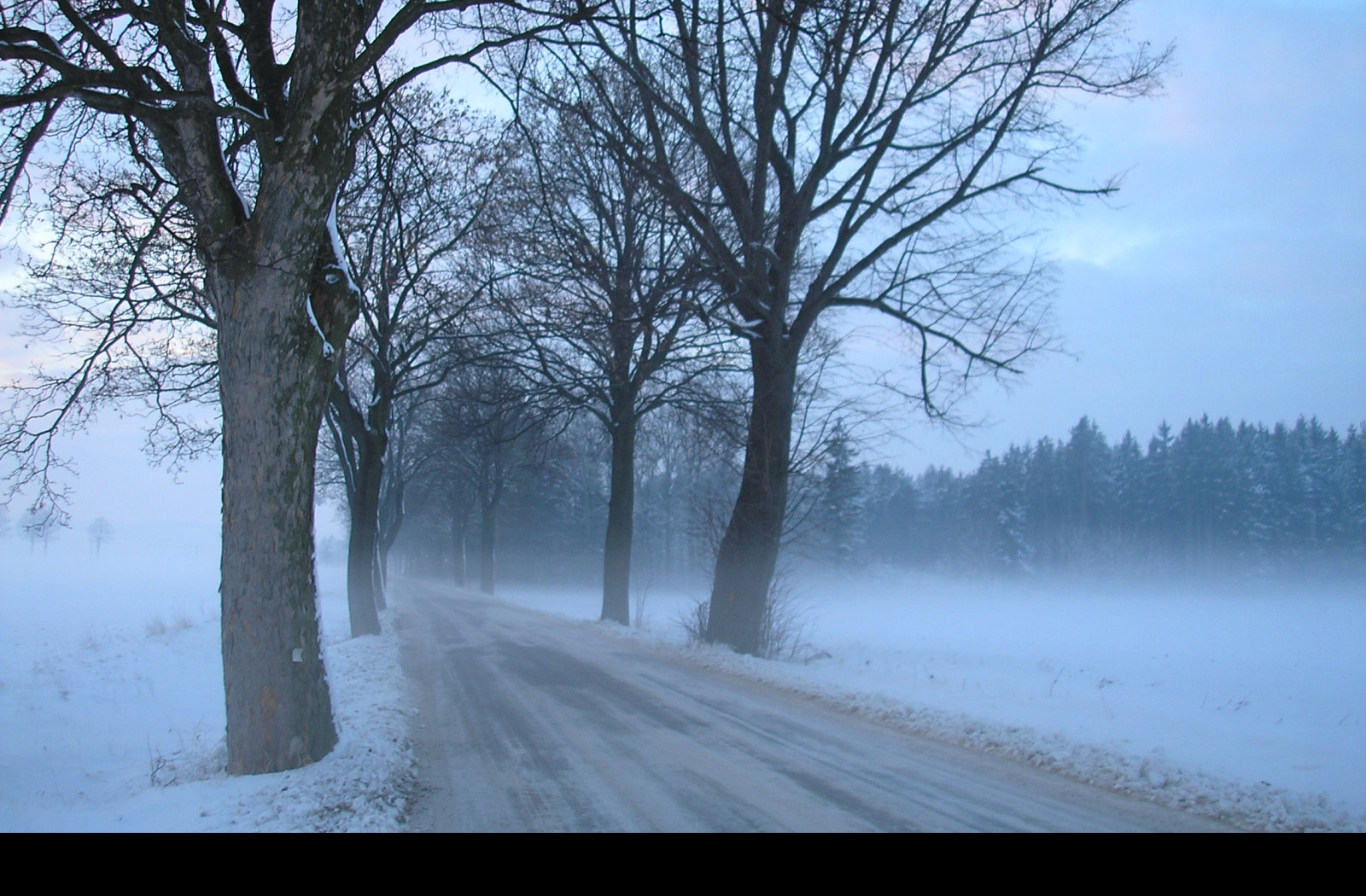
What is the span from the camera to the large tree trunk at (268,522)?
5828 millimetres

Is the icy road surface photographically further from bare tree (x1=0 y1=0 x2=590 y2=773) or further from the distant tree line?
the distant tree line

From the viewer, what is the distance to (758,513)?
1392cm

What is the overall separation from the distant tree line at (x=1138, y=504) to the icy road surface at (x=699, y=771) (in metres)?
7.95

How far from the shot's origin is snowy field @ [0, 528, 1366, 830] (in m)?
5.31

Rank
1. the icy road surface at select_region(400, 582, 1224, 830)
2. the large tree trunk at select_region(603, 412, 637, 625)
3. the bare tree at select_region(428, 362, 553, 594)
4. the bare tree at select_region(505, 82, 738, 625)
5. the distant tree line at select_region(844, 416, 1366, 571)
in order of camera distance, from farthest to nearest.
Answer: the distant tree line at select_region(844, 416, 1366, 571) < the large tree trunk at select_region(603, 412, 637, 625) < the bare tree at select_region(428, 362, 553, 594) < the bare tree at select_region(505, 82, 738, 625) < the icy road surface at select_region(400, 582, 1224, 830)

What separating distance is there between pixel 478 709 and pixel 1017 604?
46.4 meters

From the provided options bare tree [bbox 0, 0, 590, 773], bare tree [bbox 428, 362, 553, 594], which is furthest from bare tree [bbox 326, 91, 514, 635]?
bare tree [bbox 0, 0, 590, 773]

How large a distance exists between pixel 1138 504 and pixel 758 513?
50.0 metres

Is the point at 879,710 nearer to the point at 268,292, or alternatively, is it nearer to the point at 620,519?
the point at 268,292

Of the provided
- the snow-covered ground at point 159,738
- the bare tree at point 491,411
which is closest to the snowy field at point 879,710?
the snow-covered ground at point 159,738

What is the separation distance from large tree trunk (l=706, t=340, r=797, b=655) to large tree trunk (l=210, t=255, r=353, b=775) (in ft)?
28.6

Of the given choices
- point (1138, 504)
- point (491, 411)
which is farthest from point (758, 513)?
point (1138, 504)
